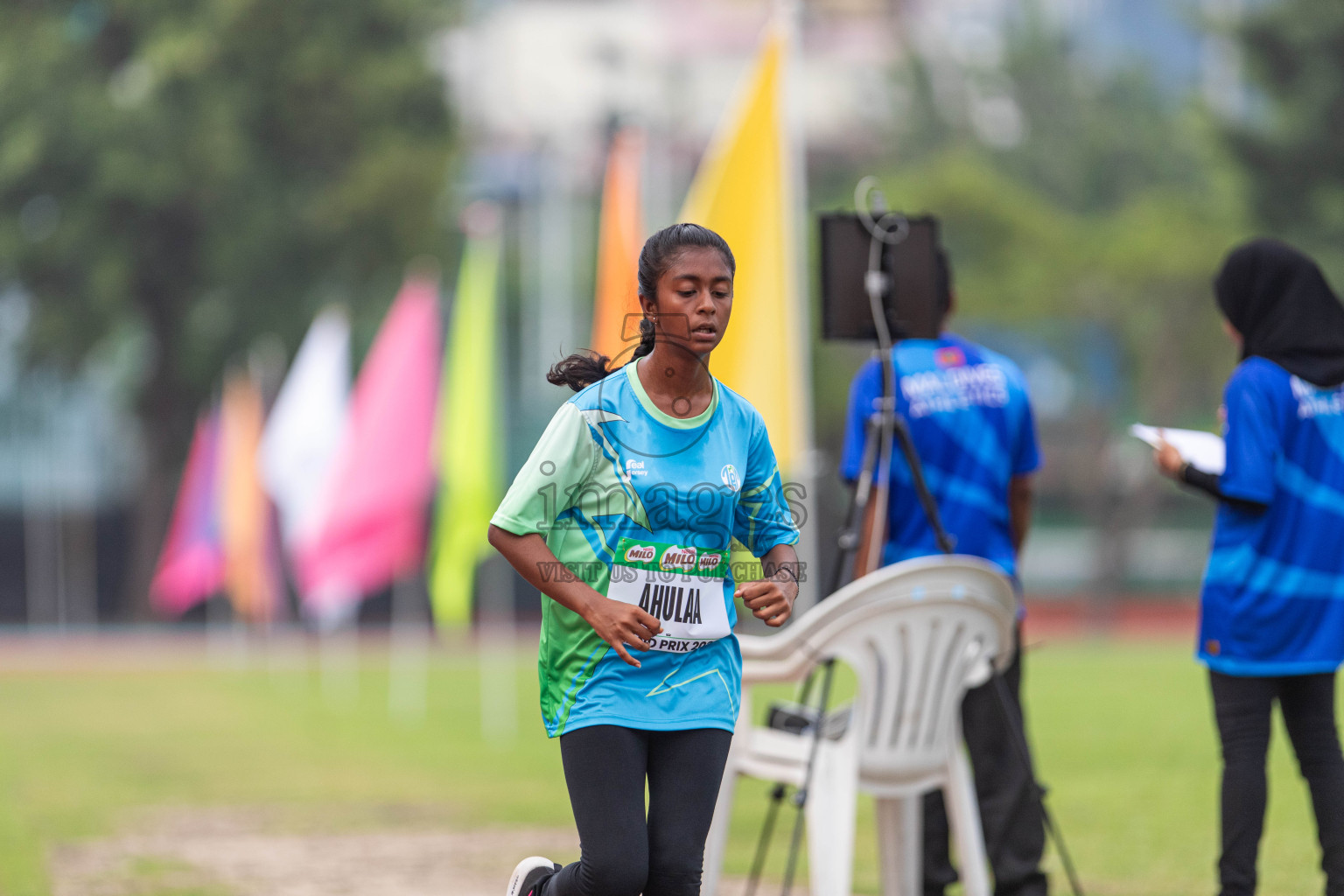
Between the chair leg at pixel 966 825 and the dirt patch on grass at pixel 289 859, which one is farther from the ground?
the chair leg at pixel 966 825

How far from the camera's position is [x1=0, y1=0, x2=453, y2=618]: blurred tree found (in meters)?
31.7

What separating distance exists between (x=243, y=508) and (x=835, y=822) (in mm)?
21584

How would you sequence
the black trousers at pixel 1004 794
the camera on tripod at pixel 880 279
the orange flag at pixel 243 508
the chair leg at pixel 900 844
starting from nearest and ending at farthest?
the chair leg at pixel 900 844 < the black trousers at pixel 1004 794 < the camera on tripod at pixel 880 279 < the orange flag at pixel 243 508

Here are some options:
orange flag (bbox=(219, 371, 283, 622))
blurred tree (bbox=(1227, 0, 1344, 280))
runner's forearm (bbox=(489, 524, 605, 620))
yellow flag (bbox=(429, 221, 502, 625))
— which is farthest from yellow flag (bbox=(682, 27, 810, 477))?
blurred tree (bbox=(1227, 0, 1344, 280))

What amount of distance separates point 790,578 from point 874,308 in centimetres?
198

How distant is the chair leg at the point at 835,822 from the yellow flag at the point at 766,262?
2918mm

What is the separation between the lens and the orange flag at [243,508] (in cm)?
2508

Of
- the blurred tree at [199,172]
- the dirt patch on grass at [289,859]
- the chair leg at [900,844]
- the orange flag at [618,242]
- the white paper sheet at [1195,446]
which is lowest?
the dirt patch on grass at [289,859]

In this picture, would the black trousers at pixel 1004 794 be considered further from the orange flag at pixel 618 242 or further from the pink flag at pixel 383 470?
the pink flag at pixel 383 470

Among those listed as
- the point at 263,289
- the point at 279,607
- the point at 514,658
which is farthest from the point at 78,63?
the point at 514,658

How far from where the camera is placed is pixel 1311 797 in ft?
16.6

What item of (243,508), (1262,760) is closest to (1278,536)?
(1262,760)

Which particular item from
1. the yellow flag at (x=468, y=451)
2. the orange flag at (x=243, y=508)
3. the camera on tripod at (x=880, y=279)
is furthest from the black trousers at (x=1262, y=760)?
the orange flag at (x=243, y=508)

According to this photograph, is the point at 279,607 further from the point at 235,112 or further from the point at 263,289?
the point at 235,112
